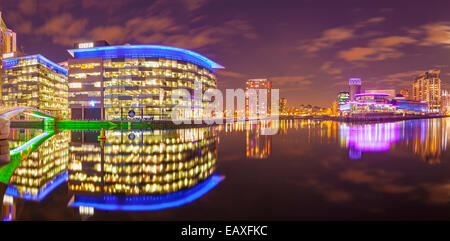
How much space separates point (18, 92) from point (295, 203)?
5178 inches

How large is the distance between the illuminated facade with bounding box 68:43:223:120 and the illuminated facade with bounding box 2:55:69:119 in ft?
94.3

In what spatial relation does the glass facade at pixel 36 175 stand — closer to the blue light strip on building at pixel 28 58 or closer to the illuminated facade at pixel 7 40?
the blue light strip on building at pixel 28 58

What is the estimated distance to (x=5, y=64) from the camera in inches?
4168

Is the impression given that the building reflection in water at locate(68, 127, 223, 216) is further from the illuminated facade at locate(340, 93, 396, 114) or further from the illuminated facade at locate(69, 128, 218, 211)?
the illuminated facade at locate(340, 93, 396, 114)

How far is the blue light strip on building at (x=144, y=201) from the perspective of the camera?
8562mm

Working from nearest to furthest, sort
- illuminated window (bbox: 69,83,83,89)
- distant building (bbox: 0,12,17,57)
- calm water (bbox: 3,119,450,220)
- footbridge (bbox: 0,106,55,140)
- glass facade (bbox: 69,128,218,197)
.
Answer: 1. calm water (bbox: 3,119,450,220)
2. glass facade (bbox: 69,128,218,197)
3. footbridge (bbox: 0,106,55,140)
4. illuminated window (bbox: 69,83,83,89)
5. distant building (bbox: 0,12,17,57)

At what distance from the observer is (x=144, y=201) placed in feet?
30.1

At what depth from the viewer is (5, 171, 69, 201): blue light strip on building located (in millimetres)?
9717

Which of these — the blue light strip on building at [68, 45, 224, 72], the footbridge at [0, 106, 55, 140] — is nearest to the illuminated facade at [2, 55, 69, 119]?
the blue light strip on building at [68, 45, 224, 72]

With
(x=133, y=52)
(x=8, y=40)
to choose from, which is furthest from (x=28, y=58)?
(x=8, y=40)

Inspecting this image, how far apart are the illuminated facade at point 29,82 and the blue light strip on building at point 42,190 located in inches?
4287

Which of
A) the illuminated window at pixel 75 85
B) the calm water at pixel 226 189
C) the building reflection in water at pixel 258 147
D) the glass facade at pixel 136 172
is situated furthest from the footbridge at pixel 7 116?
the illuminated window at pixel 75 85
